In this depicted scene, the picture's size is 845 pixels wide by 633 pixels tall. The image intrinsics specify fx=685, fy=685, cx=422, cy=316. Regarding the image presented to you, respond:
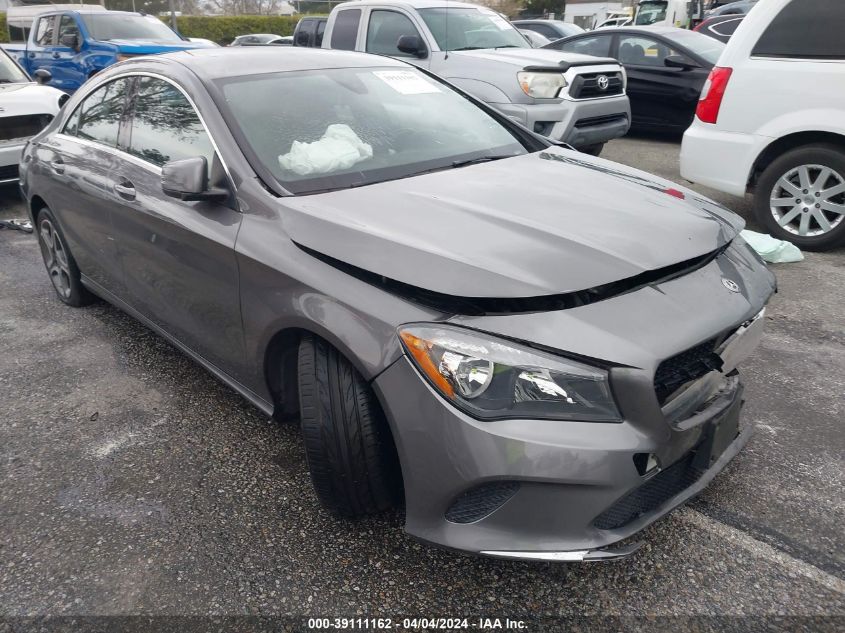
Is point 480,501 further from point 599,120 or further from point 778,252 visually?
point 599,120

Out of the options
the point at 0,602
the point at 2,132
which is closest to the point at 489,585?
the point at 0,602

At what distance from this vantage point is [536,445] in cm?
177

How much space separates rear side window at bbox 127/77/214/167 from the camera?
2.84 m

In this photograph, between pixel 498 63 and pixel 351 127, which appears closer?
pixel 351 127

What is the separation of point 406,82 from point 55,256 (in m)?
2.70

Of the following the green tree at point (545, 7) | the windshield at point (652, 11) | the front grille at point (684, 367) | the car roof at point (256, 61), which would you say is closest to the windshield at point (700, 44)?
the car roof at point (256, 61)

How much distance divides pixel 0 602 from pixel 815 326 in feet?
13.4

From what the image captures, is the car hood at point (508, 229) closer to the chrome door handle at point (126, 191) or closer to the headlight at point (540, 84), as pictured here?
the chrome door handle at point (126, 191)

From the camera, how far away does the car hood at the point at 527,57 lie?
266 inches

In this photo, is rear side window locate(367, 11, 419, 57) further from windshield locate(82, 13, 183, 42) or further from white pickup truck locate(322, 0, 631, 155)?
windshield locate(82, 13, 183, 42)

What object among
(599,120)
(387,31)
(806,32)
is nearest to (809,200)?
(806,32)

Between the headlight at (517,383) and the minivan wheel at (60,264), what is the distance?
129 inches

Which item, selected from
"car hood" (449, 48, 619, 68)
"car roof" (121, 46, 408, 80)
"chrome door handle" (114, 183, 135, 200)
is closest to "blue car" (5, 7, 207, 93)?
"car hood" (449, 48, 619, 68)

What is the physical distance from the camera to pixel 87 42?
983cm
